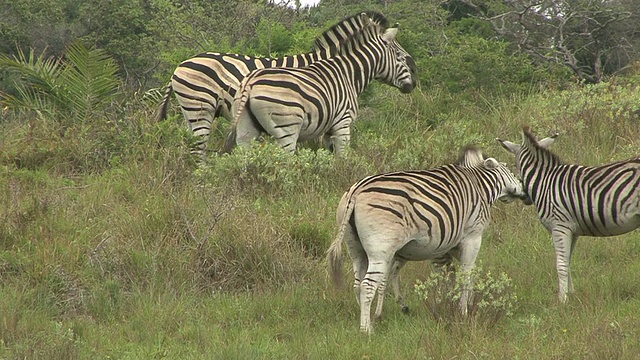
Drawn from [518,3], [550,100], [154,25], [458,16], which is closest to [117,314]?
[550,100]

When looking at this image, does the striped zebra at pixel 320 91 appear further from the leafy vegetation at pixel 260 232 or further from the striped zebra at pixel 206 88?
the striped zebra at pixel 206 88

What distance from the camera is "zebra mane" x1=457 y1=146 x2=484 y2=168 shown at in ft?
25.7

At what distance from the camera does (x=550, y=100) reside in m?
12.3

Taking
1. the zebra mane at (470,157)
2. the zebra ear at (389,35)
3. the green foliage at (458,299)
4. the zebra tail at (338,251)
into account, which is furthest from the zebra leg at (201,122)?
the green foliage at (458,299)

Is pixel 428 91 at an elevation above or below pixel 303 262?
above

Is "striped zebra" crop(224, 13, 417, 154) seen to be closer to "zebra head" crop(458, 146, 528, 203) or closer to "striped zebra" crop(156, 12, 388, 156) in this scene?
"striped zebra" crop(156, 12, 388, 156)

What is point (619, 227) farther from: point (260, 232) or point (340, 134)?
point (340, 134)

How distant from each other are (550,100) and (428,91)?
1.83 meters

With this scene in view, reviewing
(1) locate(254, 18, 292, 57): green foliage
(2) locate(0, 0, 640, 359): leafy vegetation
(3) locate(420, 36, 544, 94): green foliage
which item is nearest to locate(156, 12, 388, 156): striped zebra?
(2) locate(0, 0, 640, 359): leafy vegetation

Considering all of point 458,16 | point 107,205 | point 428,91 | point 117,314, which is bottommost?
point 117,314

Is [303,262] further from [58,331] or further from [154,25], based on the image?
[154,25]

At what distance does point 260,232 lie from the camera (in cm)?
804

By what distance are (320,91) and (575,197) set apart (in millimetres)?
3751

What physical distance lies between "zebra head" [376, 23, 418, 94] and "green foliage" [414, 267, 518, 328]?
497cm
